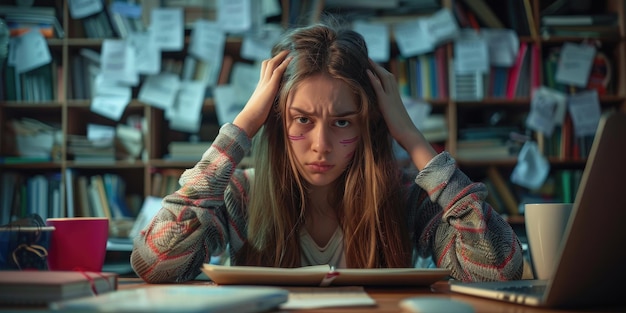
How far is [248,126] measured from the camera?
1.25m

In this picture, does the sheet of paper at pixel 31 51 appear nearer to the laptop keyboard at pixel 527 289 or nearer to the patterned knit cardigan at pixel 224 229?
the patterned knit cardigan at pixel 224 229

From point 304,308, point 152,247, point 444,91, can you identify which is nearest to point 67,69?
point 444,91

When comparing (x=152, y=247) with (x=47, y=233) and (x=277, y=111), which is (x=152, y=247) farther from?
(x=277, y=111)

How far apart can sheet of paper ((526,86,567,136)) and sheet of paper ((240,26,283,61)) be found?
1245mm

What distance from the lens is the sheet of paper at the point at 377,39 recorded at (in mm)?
2748

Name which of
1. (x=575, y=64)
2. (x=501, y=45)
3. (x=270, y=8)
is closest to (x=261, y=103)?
(x=270, y=8)

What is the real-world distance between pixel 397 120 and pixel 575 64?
1873mm

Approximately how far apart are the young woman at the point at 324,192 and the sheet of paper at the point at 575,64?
68.8 inches

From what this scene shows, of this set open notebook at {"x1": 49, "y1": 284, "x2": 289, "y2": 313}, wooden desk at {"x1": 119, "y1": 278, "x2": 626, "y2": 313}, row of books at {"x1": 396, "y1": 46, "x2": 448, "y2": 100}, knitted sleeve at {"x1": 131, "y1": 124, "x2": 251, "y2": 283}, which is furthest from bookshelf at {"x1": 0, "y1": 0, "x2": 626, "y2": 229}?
open notebook at {"x1": 49, "y1": 284, "x2": 289, "y2": 313}

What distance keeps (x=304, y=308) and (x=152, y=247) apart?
57cm

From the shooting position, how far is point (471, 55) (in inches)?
108

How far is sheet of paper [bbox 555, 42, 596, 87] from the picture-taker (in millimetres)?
2775

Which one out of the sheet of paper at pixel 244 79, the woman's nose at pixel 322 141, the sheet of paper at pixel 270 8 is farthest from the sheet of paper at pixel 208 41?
the woman's nose at pixel 322 141

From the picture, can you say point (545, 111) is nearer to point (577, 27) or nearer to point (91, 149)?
point (577, 27)
